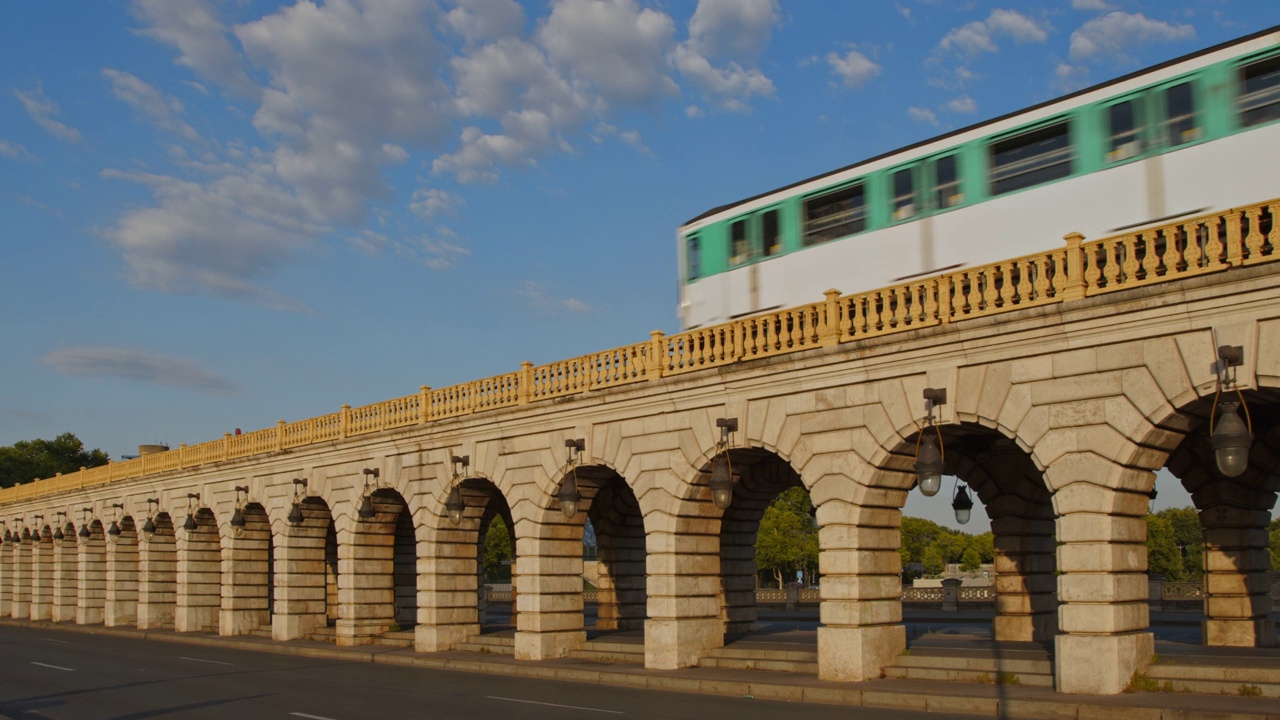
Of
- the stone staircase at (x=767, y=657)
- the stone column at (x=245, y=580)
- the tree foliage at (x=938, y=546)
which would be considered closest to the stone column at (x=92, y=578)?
the stone column at (x=245, y=580)

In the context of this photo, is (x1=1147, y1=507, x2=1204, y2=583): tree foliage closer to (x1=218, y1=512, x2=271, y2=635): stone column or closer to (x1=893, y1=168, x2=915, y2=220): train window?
(x1=218, y1=512, x2=271, y2=635): stone column

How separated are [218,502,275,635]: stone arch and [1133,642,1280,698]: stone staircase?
29867 millimetres

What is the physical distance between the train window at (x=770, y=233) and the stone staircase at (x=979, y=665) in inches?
309

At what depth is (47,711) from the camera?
17969 mm

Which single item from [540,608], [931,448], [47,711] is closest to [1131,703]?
[931,448]

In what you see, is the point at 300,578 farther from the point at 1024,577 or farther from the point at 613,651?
the point at 1024,577

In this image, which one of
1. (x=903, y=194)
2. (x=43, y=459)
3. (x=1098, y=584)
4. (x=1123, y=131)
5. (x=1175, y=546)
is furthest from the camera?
(x=43, y=459)

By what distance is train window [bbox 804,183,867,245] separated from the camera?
2069cm

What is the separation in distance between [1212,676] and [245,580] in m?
31.7

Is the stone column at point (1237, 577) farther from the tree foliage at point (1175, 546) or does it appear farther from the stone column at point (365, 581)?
the tree foliage at point (1175, 546)

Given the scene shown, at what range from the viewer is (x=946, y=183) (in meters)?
19.2

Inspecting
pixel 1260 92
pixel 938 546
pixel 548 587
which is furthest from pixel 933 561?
pixel 1260 92

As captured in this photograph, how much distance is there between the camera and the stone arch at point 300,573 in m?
35.5

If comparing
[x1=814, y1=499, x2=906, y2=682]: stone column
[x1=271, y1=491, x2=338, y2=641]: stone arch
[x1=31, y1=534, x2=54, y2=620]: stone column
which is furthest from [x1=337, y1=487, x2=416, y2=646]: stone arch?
[x1=31, y1=534, x2=54, y2=620]: stone column
